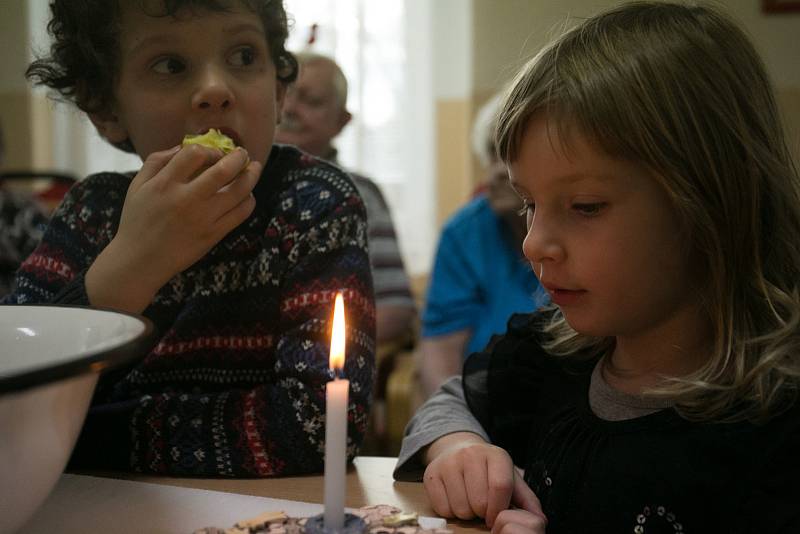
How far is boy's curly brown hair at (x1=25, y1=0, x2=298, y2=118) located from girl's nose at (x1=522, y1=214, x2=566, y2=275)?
17.8 inches

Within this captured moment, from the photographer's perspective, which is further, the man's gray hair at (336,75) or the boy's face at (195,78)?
the man's gray hair at (336,75)

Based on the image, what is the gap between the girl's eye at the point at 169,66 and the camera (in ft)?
3.18

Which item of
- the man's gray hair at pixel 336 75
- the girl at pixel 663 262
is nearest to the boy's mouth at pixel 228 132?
the girl at pixel 663 262

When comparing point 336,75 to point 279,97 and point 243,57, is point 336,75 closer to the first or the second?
point 279,97

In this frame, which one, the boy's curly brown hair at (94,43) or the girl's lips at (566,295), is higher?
the boy's curly brown hair at (94,43)

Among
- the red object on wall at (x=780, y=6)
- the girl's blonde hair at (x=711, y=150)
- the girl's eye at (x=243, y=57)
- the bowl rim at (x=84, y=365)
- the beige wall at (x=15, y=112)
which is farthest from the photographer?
the beige wall at (x=15, y=112)

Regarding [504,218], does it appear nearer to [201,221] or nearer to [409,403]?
[409,403]

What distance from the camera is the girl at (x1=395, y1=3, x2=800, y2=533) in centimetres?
76

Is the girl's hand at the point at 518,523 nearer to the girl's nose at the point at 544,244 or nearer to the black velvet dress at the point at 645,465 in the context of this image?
the black velvet dress at the point at 645,465

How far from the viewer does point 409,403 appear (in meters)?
2.29

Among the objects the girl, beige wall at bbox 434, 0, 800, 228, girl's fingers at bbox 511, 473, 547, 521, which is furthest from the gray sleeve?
beige wall at bbox 434, 0, 800, 228

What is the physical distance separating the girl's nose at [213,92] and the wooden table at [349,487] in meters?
0.40

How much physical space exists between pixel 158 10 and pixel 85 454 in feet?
1.61

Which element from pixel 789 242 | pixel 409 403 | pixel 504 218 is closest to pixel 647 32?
pixel 789 242
